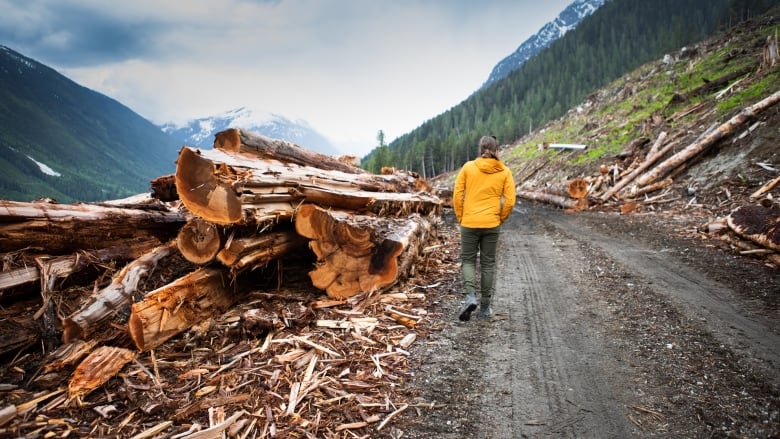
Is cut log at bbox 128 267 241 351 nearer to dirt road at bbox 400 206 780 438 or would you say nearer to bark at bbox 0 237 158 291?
bark at bbox 0 237 158 291

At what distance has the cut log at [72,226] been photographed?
4.34 metres

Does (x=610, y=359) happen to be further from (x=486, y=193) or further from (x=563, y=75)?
(x=563, y=75)

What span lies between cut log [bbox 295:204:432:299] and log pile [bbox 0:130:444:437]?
0.8 inches

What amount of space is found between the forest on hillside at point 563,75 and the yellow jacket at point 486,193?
61.3 m

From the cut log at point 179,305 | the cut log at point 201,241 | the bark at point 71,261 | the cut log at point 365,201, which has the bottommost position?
the cut log at point 179,305

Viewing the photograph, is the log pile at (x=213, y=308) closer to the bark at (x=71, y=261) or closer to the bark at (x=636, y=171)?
the bark at (x=71, y=261)

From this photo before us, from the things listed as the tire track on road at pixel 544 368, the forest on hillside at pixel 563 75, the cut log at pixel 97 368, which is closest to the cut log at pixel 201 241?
the cut log at pixel 97 368

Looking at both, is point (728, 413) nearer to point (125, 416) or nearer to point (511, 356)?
point (511, 356)

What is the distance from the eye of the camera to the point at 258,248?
4934 millimetres

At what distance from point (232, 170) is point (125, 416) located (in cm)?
264

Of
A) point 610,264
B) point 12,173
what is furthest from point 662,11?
point 12,173

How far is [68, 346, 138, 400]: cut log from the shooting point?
10.6 ft

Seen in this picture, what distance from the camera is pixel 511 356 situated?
3830 mm

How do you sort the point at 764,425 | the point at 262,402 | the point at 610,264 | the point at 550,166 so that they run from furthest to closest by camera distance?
the point at 550,166, the point at 610,264, the point at 262,402, the point at 764,425
